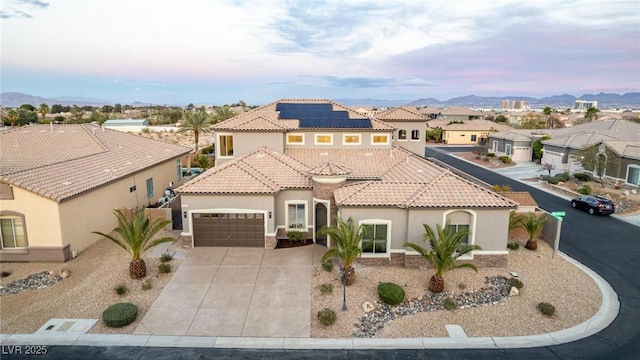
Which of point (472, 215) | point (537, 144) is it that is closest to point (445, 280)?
point (472, 215)

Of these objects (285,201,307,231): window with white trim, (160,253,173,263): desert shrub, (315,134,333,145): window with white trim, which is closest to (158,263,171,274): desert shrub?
(160,253,173,263): desert shrub

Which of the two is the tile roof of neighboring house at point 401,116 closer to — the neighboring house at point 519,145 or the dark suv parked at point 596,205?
the dark suv parked at point 596,205

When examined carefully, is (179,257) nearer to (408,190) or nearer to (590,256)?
(408,190)

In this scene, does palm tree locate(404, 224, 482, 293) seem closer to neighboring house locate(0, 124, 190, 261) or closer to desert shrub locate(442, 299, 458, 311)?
desert shrub locate(442, 299, 458, 311)

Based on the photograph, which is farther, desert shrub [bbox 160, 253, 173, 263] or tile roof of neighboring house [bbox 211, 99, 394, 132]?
tile roof of neighboring house [bbox 211, 99, 394, 132]

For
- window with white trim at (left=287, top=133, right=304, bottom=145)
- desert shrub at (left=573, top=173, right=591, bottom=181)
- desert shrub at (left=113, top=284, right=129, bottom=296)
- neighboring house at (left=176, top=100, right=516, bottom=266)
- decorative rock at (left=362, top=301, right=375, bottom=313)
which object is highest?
window with white trim at (left=287, top=133, right=304, bottom=145)

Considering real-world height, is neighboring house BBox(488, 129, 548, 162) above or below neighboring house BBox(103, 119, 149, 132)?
below

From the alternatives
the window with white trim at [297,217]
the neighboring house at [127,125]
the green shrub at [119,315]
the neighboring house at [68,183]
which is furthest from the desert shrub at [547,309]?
the neighboring house at [127,125]

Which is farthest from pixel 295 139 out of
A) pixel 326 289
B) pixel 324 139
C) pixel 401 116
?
pixel 326 289
